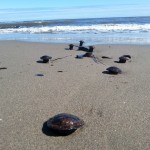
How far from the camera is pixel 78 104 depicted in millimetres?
4859

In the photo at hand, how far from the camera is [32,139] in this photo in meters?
3.70

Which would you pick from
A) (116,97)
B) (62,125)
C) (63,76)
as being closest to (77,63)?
(63,76)

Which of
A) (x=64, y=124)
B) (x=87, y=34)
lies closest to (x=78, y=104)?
(x=64, y=124)

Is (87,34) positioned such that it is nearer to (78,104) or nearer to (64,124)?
(78,104)

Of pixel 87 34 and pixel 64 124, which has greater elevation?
pixel 64 124

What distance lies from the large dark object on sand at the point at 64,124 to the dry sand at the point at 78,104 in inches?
3.3

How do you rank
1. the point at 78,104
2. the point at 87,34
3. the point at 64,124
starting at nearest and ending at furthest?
the point at 64,124 → the point at 78,104 → the point at 87,34

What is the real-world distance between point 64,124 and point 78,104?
3.72 ft

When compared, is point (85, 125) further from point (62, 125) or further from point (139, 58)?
point (139, 58)

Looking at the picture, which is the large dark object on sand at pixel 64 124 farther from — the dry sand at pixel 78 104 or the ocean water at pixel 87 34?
the ocean water at pixel 87 34

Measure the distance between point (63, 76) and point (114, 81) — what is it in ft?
4.04

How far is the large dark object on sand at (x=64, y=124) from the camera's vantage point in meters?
3.74

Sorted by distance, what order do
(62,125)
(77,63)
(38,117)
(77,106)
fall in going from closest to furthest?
(62,125) < (38,117) < (77,106) < (77,63)

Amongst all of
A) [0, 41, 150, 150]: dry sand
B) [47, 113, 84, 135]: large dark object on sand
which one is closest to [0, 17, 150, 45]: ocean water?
[0, 41, 150, 150]: dry sand
